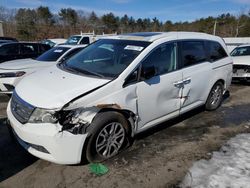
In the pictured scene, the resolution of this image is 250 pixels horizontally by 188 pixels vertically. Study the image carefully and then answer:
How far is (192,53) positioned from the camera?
487 cm

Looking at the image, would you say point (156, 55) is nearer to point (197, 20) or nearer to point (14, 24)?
point (14, 24)

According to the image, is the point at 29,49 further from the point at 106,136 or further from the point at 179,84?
the point at 106,136

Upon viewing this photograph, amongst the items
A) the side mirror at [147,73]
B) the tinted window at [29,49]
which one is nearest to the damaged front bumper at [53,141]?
the side mirror at [147,73]

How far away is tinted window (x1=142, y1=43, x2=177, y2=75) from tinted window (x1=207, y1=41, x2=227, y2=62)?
1353mm

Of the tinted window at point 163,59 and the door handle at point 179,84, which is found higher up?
the tinted window at point 163,59

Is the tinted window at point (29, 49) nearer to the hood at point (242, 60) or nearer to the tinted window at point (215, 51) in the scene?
the tinted window at point (215, 51)

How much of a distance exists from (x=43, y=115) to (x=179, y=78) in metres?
2.34

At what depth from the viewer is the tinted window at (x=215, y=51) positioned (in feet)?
17.9

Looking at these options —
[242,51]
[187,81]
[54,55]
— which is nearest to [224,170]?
[187,81]

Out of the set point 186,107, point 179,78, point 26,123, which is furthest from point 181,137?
point 26,123

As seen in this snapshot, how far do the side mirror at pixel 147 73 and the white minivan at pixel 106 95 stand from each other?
0.02 meters

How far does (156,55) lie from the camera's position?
163 inches

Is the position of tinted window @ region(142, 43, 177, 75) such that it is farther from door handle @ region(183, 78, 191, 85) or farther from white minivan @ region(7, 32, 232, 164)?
door handle @ region(183, 78, 191, 85)

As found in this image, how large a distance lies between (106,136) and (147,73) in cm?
112
